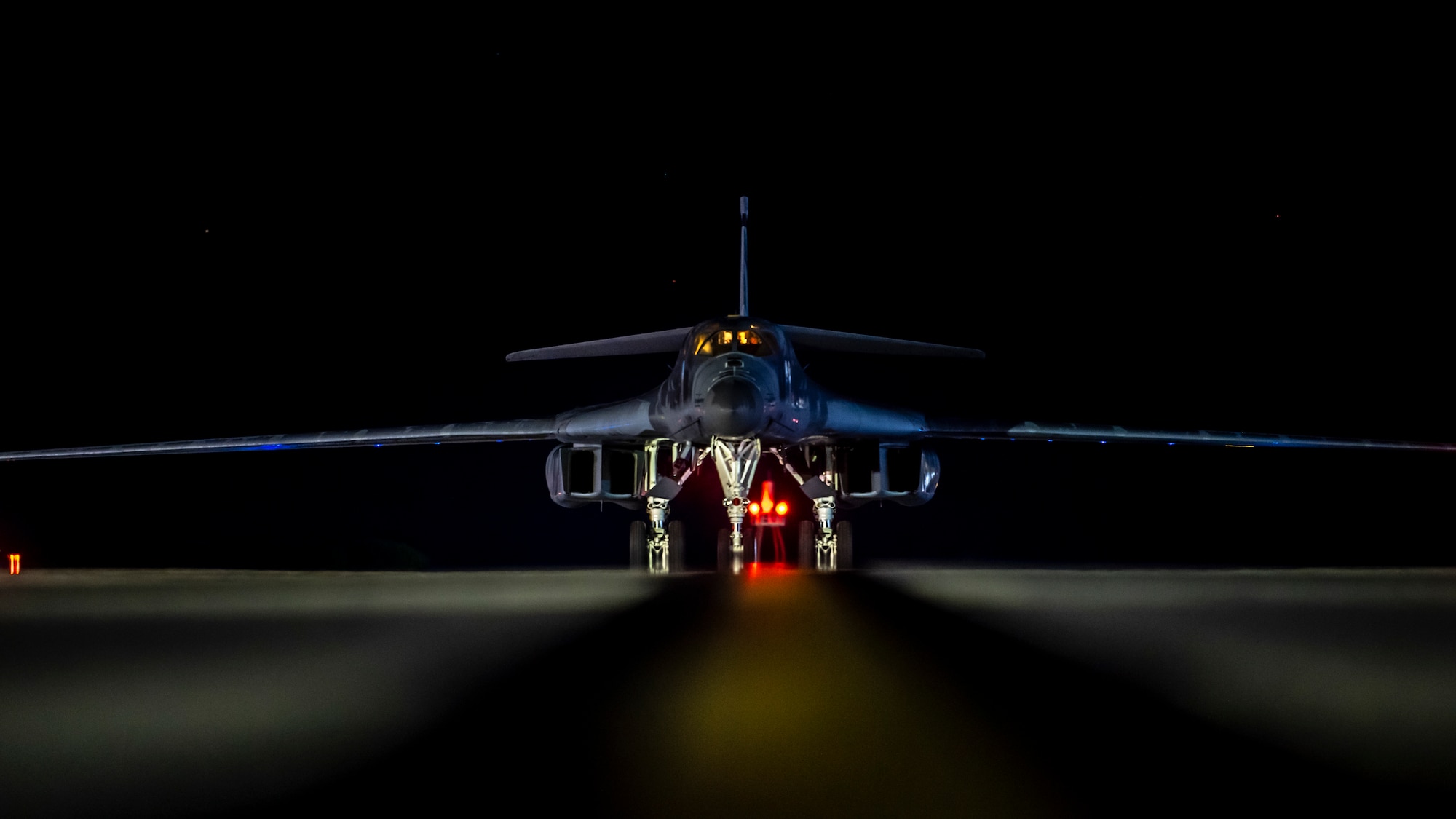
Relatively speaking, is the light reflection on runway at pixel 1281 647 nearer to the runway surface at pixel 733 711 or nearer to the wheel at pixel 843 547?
the runway surface at pixel 733 711

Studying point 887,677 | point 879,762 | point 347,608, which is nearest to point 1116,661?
point 887,677

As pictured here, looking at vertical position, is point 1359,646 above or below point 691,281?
below

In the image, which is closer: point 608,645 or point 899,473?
point 608,645

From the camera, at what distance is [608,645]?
5219mm

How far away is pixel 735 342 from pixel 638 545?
3819 millimetres

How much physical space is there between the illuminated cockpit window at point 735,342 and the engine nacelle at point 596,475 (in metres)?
2.68

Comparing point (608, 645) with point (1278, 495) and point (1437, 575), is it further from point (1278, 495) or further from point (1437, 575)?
point (1278, 495)

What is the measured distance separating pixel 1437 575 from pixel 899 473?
6.00 m

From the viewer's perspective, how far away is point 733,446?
42.5 feet

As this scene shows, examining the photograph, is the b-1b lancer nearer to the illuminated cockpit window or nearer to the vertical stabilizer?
the illuminated cockpit window

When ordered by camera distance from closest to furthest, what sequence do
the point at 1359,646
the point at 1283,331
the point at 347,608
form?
the point at 1359,646, the point at 347,608, the point at 1283,331

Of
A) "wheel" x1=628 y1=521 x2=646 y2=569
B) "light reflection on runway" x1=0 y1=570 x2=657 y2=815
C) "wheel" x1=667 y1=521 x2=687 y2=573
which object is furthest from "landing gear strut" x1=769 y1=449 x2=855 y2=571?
"light reflection on runway" x1=0 y1=570 x2=657 y2=815

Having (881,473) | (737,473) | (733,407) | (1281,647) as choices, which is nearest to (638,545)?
(737,473)

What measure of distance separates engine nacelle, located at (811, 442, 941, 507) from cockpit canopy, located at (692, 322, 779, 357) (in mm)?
2828
